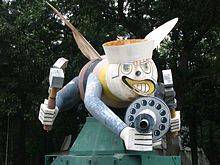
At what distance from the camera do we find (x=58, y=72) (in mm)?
6203

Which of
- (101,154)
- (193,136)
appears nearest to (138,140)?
(101,154)

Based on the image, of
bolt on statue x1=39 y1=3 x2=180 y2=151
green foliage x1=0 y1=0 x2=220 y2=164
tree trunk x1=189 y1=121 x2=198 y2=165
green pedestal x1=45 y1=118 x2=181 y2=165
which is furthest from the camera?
tree trunk x1=189 y1=121 x2=198 y2=165

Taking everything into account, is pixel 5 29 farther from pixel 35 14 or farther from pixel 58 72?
pixel 58 72

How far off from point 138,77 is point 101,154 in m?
1.43

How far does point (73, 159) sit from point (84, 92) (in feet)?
4.25

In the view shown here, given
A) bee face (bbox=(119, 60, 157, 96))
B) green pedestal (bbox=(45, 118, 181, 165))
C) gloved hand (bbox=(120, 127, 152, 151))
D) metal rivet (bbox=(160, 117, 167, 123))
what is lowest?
green pedestal (bbox=(45, 118, 181, 165))

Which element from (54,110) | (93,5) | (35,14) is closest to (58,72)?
(54,110)

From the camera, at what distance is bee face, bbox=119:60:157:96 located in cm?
611

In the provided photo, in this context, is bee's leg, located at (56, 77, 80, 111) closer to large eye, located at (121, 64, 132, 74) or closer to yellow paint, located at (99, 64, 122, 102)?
yellow paint, located at (99, 64, 122, 102)

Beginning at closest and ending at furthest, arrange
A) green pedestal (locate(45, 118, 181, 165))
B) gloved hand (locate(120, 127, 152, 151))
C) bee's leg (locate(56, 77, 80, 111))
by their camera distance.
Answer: gloved hand (locate(120, 127, 152, 151))
green pedestal (locate(45, 118, 181, 165))
bee's leg (locate(56, 77, 80, 111))

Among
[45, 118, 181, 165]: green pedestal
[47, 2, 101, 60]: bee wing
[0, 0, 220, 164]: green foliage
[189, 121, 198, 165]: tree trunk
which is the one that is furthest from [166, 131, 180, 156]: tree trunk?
[47, 2, 101, 60]: bee wing

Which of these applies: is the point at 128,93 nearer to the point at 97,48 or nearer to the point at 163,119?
the point at 163,119

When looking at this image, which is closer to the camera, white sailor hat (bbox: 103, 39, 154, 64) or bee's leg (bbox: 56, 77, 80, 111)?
white sailor hat (bbox: 103, 39, 154, 64)

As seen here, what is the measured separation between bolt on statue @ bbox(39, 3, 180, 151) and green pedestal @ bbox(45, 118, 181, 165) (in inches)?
16.6
